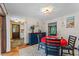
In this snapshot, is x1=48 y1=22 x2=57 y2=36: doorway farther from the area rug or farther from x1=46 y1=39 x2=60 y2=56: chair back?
the area rug

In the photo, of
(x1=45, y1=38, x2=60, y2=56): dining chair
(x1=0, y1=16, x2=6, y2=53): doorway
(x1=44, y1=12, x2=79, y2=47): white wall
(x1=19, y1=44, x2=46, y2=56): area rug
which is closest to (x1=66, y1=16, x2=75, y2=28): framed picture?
(x1=44, y1=12, x2=79, y2=47): white wall

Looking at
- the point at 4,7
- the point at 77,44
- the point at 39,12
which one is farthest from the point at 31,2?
the point at 77,44

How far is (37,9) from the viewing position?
66.0 inches

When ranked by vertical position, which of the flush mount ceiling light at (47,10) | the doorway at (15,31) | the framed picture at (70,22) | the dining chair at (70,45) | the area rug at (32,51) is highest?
the flush mount ceiling light at (47,10)

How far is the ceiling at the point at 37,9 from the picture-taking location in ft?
5.10

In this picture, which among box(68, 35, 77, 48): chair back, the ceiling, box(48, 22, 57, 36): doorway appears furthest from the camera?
box(48, 22, 57, 36): doorway

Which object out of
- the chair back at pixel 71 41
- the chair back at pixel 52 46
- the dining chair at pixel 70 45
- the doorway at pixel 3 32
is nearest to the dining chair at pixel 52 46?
the chair back at pixel 52 46

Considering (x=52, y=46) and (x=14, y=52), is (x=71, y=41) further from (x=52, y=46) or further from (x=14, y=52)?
(x=14, y=52)

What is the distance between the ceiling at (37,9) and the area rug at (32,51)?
1.91 feet

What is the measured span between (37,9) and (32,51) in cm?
76

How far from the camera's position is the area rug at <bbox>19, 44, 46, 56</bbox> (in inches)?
64.0

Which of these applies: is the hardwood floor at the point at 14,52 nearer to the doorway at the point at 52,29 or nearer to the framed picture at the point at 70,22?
the doorway at the point at 52,29

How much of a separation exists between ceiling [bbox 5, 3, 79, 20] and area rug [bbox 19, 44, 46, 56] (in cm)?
58

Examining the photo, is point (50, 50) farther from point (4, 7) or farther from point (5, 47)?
point (4, 7)
